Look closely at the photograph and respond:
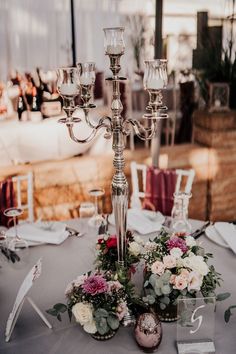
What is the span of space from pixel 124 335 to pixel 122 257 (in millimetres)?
281

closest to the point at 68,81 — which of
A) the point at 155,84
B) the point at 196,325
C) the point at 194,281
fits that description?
the point at 155,84

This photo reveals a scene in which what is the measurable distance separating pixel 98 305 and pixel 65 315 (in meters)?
0.24

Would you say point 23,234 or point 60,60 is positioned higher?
point 60,60

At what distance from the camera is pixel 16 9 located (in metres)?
6.30

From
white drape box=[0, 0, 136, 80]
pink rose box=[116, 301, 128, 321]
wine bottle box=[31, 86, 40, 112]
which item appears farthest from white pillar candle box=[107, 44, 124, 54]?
white drape box=[0, 0, 136, 80]

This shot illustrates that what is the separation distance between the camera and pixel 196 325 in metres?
1.50

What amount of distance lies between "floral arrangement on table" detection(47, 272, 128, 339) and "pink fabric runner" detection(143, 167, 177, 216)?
135 centimetres

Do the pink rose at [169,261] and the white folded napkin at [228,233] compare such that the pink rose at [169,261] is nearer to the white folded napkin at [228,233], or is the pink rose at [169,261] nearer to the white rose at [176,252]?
the white rose at [176,252]

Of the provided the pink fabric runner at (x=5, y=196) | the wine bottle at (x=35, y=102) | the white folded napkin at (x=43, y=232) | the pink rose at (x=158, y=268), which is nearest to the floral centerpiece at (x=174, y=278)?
the pink rose at (x=158, y=268)

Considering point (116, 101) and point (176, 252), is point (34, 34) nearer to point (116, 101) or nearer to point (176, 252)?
point (116, 101)

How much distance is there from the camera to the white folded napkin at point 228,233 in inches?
85.9

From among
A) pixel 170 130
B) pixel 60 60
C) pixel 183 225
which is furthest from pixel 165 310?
pixel 60 60

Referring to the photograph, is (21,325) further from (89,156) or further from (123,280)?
(89,156)

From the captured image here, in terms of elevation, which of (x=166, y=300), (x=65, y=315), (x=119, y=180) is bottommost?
(x=65, y=315)
